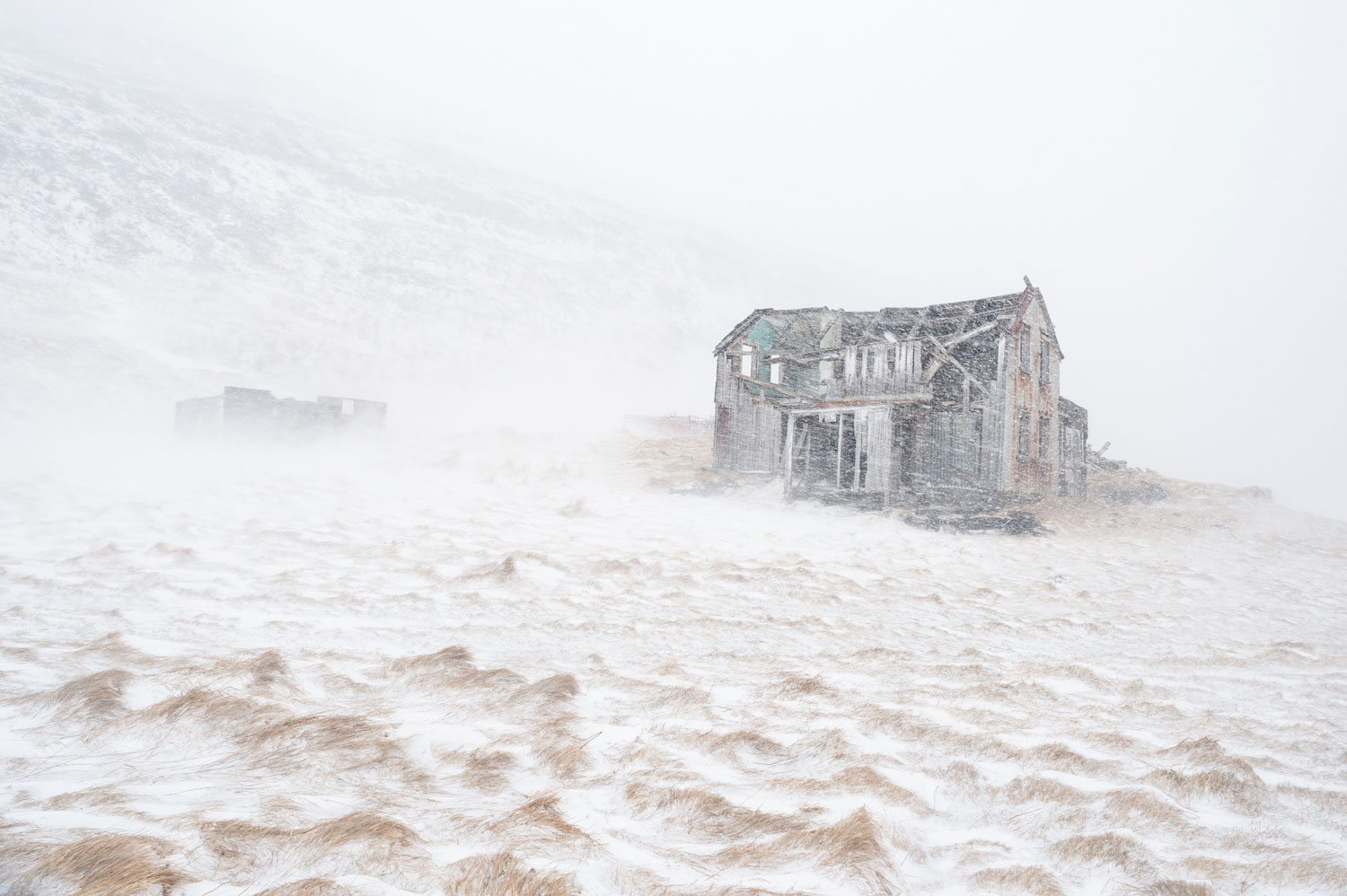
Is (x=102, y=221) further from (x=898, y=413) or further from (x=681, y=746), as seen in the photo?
(x=681, y=746)

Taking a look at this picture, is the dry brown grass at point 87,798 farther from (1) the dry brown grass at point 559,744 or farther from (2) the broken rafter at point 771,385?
(2) the broken rafter at point 771,385

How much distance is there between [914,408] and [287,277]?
2121 inches

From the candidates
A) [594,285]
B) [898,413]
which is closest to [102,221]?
[594,285]

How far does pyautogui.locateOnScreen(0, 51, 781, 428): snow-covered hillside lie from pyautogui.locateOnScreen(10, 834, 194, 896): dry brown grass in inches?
1235

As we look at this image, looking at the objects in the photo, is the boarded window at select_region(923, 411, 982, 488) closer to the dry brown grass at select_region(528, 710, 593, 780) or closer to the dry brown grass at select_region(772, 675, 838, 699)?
the dry brown grass at select_region(772, 675, 838, 699)

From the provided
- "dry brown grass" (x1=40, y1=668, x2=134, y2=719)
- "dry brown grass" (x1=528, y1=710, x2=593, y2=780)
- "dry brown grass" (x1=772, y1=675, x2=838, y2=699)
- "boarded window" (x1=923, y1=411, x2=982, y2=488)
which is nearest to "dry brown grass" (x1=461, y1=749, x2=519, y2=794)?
"dry brown grass" (x1=528, y1=710, x2=593, y2=780)

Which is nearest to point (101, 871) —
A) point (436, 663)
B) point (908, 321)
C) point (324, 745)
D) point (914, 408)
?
point (324, 745)

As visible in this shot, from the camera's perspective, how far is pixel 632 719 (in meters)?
4.27

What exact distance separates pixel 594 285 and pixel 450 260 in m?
16.9

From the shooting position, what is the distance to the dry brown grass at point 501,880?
7.82 ft

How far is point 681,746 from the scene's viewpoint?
12.8 feet

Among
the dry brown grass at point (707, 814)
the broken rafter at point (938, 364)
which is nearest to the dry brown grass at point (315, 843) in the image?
the dry brown grass at point (707, 814)

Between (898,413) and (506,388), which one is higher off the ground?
(506,388)

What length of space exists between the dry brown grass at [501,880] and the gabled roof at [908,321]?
17.2m
